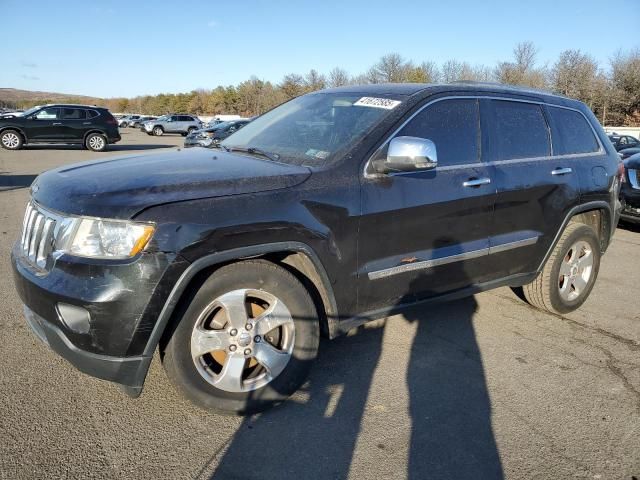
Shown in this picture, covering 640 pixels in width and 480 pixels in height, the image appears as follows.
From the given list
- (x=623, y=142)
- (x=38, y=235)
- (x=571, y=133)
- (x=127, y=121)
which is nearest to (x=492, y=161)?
(x=571, y=133)

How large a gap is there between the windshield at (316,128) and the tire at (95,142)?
18166 mm

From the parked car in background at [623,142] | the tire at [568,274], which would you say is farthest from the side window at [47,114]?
the parked car in background at [623,142]

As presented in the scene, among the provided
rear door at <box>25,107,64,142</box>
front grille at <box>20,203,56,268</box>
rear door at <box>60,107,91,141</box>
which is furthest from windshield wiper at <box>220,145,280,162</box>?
rear door at <box>25,107,64,142</box>

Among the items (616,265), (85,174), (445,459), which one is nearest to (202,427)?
(445,459)

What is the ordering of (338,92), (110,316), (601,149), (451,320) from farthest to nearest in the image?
(601,149)
(451,320)
(338,92)
(110,316)

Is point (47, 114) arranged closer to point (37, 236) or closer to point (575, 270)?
point (37, 236)

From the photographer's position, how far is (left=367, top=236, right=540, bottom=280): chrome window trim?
3.04 metres

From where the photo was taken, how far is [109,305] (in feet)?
7.47

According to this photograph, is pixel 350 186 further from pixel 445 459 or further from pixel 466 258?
pixel 445 459

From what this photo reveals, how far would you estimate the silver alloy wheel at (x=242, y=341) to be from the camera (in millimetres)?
2602

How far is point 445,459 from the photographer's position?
2.48 meters

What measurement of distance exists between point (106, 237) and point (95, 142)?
19882 millimetres

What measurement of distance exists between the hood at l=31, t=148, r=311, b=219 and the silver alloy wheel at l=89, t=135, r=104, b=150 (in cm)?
1878

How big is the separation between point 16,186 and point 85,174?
9.14 m
